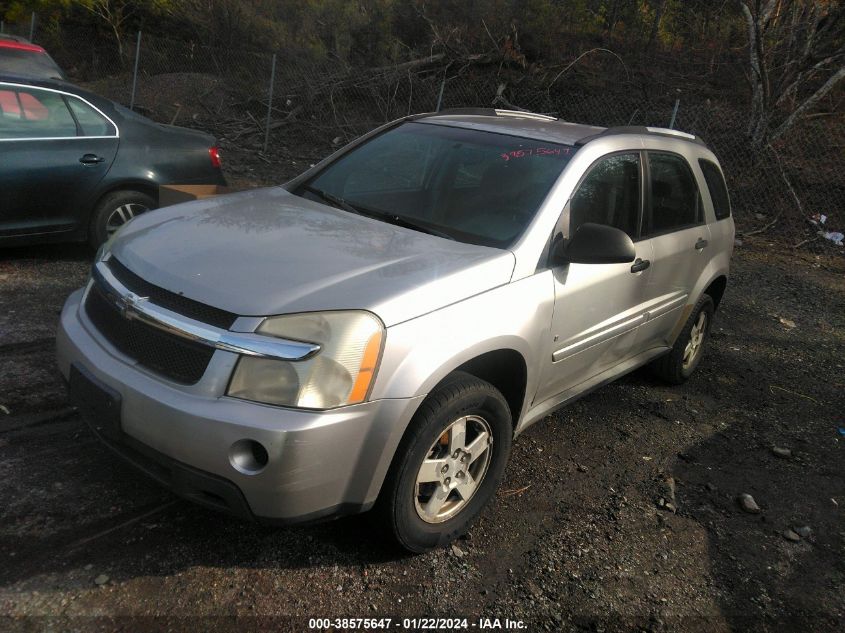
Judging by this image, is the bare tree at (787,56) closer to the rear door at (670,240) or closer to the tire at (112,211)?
Result: the rear door at (670,240)

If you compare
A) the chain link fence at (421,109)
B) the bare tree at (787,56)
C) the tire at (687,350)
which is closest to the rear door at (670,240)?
the tire at (687,350)

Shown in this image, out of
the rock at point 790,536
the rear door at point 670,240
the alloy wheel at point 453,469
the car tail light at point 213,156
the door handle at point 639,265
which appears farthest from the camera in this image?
the car tail light at point 213,156

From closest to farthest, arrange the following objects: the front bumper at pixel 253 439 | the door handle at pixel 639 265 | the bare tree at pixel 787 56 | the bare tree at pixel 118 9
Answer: the front bumper at pixel 253 439, the door handle at pixel 639 265, the bare tree at pixel 787 56, the bare tree at pixel 118 9

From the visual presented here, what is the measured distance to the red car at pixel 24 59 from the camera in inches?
350

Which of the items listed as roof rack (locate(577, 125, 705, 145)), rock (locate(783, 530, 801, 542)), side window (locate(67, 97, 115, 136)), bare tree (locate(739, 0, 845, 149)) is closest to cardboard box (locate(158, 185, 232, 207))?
side window (locate(67, 97, 115, 136))

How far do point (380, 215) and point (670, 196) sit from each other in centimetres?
196

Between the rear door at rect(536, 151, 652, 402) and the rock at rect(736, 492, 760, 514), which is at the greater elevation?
the rear door at rect(536, 151, 652, 402)

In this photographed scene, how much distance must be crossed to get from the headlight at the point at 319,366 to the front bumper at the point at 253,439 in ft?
0.13

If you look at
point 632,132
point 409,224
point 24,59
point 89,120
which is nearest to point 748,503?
point 632,132

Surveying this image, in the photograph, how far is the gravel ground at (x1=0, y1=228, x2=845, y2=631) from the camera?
2895 millimetres

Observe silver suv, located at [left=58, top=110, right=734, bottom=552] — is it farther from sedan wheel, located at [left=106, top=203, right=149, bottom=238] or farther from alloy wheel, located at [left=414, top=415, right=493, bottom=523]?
sedan wheel, located at [left=106, top=203, right=149, bottom=238]

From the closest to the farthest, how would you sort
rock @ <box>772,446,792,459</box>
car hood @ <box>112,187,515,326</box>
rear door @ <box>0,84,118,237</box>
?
1. car hood @ <box>112,187,515,326</box>
2. rock @ <box>772,446,792,459</box>
3. rear door @ <box>0,84,118,237</box>

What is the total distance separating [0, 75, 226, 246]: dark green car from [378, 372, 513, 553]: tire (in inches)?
176

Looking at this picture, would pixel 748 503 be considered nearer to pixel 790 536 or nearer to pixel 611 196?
pixel 790 536
